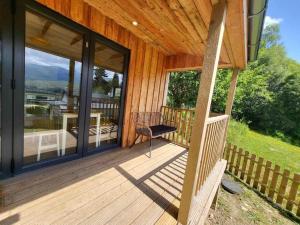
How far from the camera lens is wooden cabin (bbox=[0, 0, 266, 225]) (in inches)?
60.5

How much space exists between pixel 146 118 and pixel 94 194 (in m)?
2.38

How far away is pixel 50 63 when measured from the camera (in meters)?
2.14

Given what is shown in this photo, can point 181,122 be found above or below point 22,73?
below

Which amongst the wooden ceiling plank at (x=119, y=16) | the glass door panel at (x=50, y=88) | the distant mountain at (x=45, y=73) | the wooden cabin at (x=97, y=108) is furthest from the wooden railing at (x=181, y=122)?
the distant mountain at (x=45, y=73)

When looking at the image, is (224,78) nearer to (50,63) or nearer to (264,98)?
(264,98)

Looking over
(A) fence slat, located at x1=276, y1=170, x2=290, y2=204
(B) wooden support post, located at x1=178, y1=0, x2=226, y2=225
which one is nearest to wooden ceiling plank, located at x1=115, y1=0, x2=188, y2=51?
(B) wooden support post, located at x1=178, y1=0, x2=226, y2=225

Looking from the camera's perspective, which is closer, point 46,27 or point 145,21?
point 46,27

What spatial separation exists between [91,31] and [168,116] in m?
2.89

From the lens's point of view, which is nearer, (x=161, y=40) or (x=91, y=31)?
(x=91, y=31)

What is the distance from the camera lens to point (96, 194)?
1849 mm

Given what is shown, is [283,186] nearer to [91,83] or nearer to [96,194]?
[96,194]

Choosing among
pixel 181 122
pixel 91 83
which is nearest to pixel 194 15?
pixel 91 83

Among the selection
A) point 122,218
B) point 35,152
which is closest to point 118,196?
point 122,218

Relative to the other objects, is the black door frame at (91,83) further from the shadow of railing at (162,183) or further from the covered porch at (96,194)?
the shadow of railing at (162,183)
